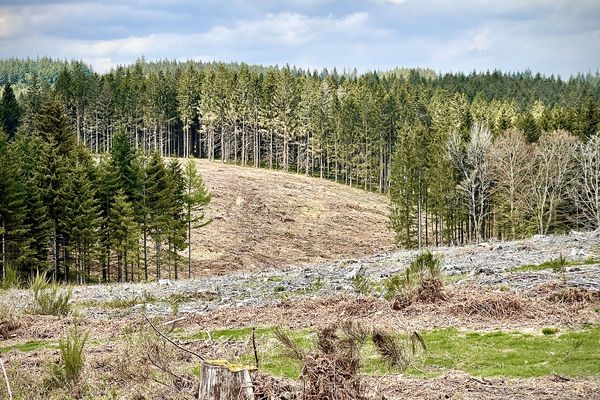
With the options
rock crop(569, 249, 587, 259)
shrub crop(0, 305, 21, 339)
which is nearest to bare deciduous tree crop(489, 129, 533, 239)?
rock crop(569, 249, 587, 259)

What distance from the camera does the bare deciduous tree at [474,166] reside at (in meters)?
52.5

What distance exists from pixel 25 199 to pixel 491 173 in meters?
42.0

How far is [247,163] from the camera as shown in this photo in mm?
109750

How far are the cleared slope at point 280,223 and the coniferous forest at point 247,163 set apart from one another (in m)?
3.50

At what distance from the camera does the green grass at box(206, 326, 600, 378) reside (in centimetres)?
959

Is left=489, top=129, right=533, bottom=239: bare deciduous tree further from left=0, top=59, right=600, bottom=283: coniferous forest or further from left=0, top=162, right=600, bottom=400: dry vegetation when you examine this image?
left=0, top=162, right=600, bottom=400: dry vegetation

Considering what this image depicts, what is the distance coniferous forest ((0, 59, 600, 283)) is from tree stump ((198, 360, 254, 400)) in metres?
36.8

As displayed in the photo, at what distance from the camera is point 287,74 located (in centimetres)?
10862

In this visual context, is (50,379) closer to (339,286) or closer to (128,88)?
(339,286)

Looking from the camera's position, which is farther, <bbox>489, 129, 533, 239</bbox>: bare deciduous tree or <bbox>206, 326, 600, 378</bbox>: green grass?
<bbox>489, 129, 533, 239</bbox>: bare deciduous tree

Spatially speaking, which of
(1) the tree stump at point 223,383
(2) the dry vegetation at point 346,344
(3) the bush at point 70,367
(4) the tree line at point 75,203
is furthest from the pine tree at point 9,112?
(1) the tree stump at point 223,383

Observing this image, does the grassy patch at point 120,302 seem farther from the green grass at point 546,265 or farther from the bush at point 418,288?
the green grass at point 546,265

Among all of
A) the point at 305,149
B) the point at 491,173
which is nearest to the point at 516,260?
the point at 491,173

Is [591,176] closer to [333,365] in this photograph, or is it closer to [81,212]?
[81,212]
